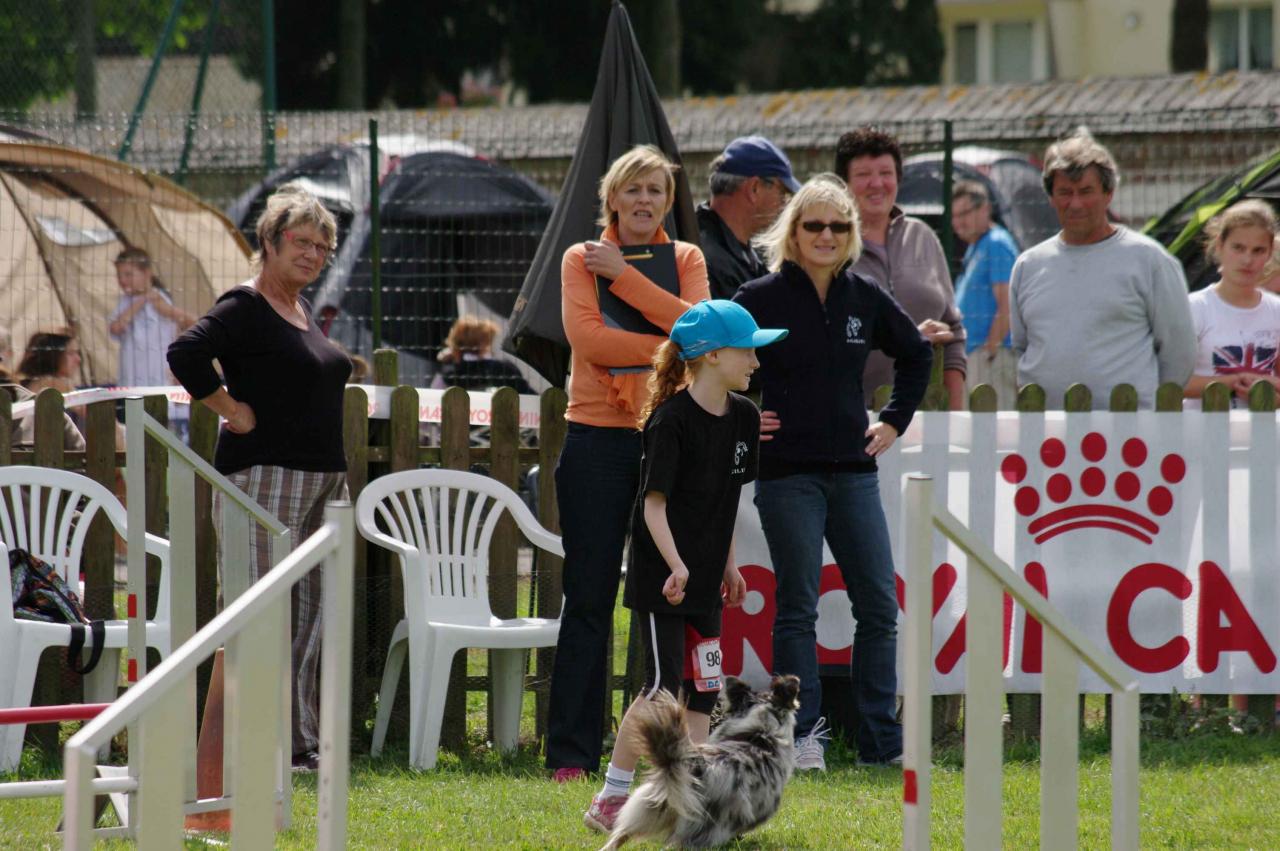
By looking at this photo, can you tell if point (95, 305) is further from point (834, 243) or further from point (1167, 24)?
point (1167, 24)

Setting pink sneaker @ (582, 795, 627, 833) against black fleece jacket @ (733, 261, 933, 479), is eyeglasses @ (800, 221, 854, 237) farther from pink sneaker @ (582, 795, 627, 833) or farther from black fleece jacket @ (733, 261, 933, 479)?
pink sneaker @ (582, 795, 627, 833)

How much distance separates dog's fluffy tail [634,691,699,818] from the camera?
4.50 meters

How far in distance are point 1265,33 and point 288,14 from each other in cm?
2068

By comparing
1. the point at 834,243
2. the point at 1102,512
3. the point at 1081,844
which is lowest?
the point at 1081,844

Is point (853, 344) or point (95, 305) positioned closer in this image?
point (853, 344)

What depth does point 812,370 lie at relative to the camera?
19.4 ft

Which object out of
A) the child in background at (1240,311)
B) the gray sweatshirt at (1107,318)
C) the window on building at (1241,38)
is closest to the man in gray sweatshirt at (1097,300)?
the gray sweatshirt at (1107,318)

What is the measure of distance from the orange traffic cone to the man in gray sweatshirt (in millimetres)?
3478

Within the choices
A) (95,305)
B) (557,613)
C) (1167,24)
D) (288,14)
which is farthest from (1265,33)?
(557,613)

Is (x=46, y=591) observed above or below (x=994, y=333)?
below

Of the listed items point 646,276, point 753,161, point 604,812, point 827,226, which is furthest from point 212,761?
point 753,161

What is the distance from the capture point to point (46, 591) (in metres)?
6.10

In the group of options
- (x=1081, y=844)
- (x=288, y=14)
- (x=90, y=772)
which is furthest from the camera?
(x=288, y=14)

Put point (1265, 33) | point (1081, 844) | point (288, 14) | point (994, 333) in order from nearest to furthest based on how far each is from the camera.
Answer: point (1081, 844), point (994, 333), point (288, 14), point (1265, 33)
